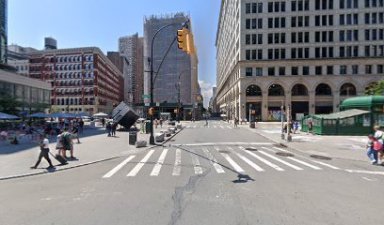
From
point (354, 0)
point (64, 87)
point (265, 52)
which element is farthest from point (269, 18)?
point (64, 87)

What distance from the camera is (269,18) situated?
68.9 m

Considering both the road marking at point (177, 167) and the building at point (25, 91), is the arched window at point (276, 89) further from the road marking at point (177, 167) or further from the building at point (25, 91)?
the road marking at point (177, 167)

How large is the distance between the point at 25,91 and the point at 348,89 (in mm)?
72141

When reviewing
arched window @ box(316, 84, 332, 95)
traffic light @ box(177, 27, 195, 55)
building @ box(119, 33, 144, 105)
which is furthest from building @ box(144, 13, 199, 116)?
traffic light @ box(177, 27, 195, 55)

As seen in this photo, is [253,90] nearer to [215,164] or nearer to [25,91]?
[25,91]

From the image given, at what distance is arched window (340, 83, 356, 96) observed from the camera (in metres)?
66.6

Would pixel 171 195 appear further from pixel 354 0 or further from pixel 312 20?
pixel 354 0

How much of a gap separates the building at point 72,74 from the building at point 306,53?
57407mm

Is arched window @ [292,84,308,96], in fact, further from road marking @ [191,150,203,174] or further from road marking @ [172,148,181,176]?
road marking @ [172,148,181,176]

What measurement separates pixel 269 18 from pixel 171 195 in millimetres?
67900

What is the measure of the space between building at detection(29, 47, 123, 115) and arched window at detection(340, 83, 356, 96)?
3058 inches

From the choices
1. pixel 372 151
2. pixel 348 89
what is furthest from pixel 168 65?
pixel 372 151

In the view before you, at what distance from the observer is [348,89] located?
66750 millimetres

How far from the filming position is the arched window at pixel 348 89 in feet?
218
